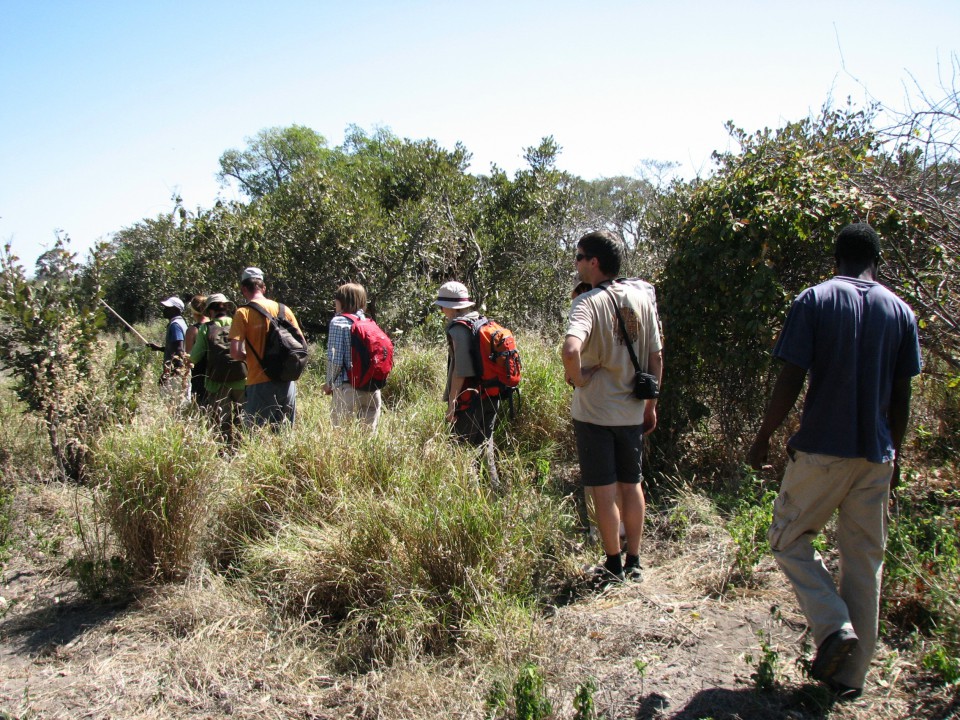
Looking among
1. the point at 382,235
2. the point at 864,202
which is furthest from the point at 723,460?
the point at 382,235

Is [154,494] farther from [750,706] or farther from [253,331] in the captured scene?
[750,706]

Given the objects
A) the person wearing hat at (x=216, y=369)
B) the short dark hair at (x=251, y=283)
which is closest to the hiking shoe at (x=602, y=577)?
the short dark hair at (x=251, y=283)

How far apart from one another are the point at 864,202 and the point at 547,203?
25.0 ft

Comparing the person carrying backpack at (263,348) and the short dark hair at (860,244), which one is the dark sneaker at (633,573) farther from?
the person carrying backpack at (263,348)

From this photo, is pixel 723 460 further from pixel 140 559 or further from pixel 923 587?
pixel 140 559

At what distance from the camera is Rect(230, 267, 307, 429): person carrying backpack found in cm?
556

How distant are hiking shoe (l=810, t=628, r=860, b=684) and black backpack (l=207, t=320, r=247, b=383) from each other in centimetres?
498

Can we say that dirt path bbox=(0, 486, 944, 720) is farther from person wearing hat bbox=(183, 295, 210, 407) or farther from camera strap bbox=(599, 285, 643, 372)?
person wearing hat bbox=(183, 295, 210, 407)

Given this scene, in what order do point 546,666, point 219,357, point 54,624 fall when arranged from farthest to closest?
point 219,357 < point 54,624 < point 546,666

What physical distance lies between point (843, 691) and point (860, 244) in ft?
5.64

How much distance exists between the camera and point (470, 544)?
3504mm

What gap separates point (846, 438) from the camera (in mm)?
2637

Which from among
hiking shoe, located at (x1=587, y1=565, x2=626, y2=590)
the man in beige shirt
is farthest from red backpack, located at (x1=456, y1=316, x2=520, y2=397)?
hiking shoe, located at (x1=587, y1=565, x2=626, y2=590)

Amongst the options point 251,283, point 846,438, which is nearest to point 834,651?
point 846,438
